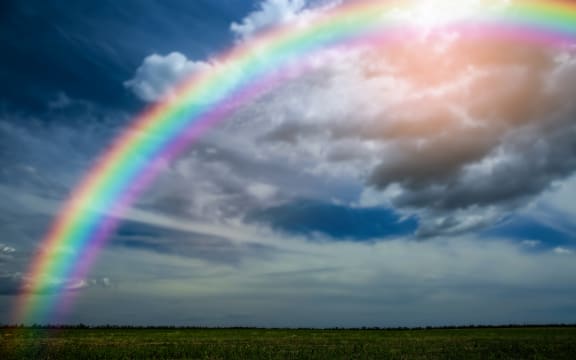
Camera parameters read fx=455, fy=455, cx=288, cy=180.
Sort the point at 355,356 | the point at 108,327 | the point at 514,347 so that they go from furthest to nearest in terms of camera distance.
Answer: the point at 108,327
the point at 514,347
the point at 355,356

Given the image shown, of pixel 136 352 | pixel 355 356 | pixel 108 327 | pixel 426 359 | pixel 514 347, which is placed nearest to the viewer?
pixel 426 359

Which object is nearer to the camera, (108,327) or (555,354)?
(555,354)

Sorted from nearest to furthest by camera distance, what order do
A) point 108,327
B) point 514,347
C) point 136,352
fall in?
point 136,352 → point 514,347 → point 108,327

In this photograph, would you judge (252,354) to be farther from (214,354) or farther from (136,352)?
(136,352)

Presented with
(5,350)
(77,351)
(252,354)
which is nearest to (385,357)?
(252,354)

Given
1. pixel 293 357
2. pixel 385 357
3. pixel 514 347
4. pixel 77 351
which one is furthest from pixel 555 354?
pixel 77 351

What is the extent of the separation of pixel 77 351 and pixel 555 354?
36097 millimetres

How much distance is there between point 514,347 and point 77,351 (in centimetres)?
3559

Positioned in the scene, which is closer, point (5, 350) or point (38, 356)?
point (38, 356)

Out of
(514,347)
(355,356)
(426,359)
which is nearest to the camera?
(426,359)

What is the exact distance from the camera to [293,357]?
31.9 metres

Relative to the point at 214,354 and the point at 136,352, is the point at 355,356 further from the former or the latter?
the point at 136,352

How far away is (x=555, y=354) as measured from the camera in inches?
1314

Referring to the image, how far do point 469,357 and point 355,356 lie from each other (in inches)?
311
